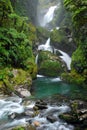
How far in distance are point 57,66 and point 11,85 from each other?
1072 centimetres

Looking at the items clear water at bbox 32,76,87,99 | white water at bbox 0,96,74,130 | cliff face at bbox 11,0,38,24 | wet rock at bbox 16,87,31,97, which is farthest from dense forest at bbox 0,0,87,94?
cliff face at bbox 11,0,38,24

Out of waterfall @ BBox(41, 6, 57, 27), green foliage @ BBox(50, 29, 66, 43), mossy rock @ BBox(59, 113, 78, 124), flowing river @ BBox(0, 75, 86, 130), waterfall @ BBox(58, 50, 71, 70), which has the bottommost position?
waterfall @ BBox(58, 50, 71, 70)

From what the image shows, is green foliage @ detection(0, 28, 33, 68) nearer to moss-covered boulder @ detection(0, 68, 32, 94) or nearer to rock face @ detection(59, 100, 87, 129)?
moss-covered boulder @ detection(0, 68, 32, 94)

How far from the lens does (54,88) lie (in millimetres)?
21062

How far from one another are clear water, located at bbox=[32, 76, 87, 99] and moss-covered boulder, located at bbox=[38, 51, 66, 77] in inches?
82.5

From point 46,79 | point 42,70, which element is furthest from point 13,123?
point 42,70

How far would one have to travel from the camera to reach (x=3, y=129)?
1095 centimetres

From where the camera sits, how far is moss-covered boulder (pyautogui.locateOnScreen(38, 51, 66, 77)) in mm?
27141

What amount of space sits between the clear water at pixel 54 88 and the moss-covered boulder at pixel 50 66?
2.09 metres

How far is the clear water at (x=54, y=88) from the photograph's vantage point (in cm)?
1859

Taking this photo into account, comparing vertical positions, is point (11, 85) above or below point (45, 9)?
below

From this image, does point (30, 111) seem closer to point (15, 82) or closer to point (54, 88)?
point (15, 82)

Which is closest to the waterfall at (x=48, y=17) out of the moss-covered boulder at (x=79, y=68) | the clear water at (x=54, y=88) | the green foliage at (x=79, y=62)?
the green foliage at (x=79, y=62)

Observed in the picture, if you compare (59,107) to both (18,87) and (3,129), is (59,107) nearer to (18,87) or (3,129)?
(3,129)
